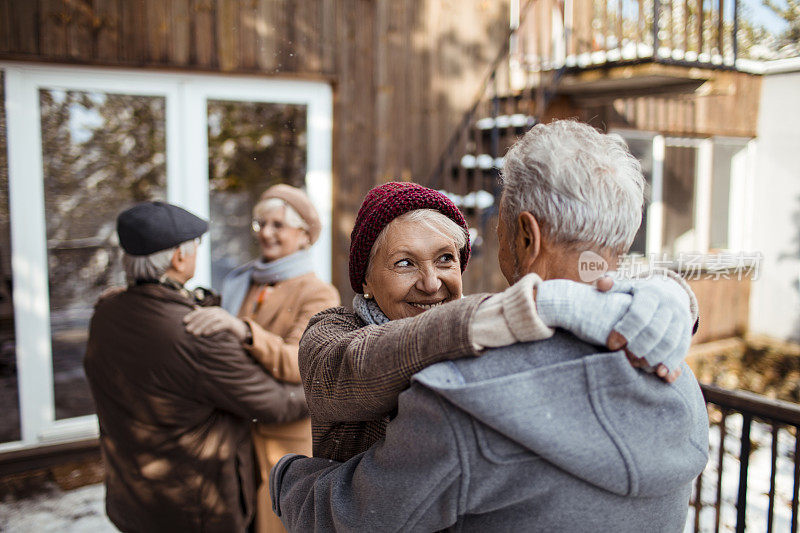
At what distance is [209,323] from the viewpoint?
209 centimetres

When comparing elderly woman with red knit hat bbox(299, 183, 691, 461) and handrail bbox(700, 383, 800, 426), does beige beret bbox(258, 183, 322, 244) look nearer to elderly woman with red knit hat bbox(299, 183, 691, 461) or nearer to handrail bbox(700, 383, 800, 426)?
elderly woman with red knit hat bbox(299, 183, 691, 461)

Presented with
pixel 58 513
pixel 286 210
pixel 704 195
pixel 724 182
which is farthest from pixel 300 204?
pixel 724 182

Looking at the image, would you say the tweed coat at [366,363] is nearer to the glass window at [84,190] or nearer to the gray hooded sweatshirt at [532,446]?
the gray hooded sweatshirt at [532,446]

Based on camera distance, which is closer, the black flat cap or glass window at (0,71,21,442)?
the black flat cap

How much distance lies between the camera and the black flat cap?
215 centimetres

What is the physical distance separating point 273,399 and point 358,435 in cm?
114

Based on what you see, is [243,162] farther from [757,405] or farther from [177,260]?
[757,405]

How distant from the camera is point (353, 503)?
3.37 feet

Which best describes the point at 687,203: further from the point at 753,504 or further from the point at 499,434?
the point at 499,434

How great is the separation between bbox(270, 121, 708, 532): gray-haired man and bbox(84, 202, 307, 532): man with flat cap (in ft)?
3.91

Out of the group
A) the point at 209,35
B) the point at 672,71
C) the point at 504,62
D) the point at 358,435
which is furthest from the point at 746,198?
the point at 358,435

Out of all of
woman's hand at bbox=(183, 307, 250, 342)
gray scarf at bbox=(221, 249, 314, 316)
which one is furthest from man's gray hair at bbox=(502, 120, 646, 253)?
gray scarf at bbox=(221, 249, 314, 316)

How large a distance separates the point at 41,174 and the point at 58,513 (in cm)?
203

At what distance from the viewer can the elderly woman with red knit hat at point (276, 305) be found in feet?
7.29
